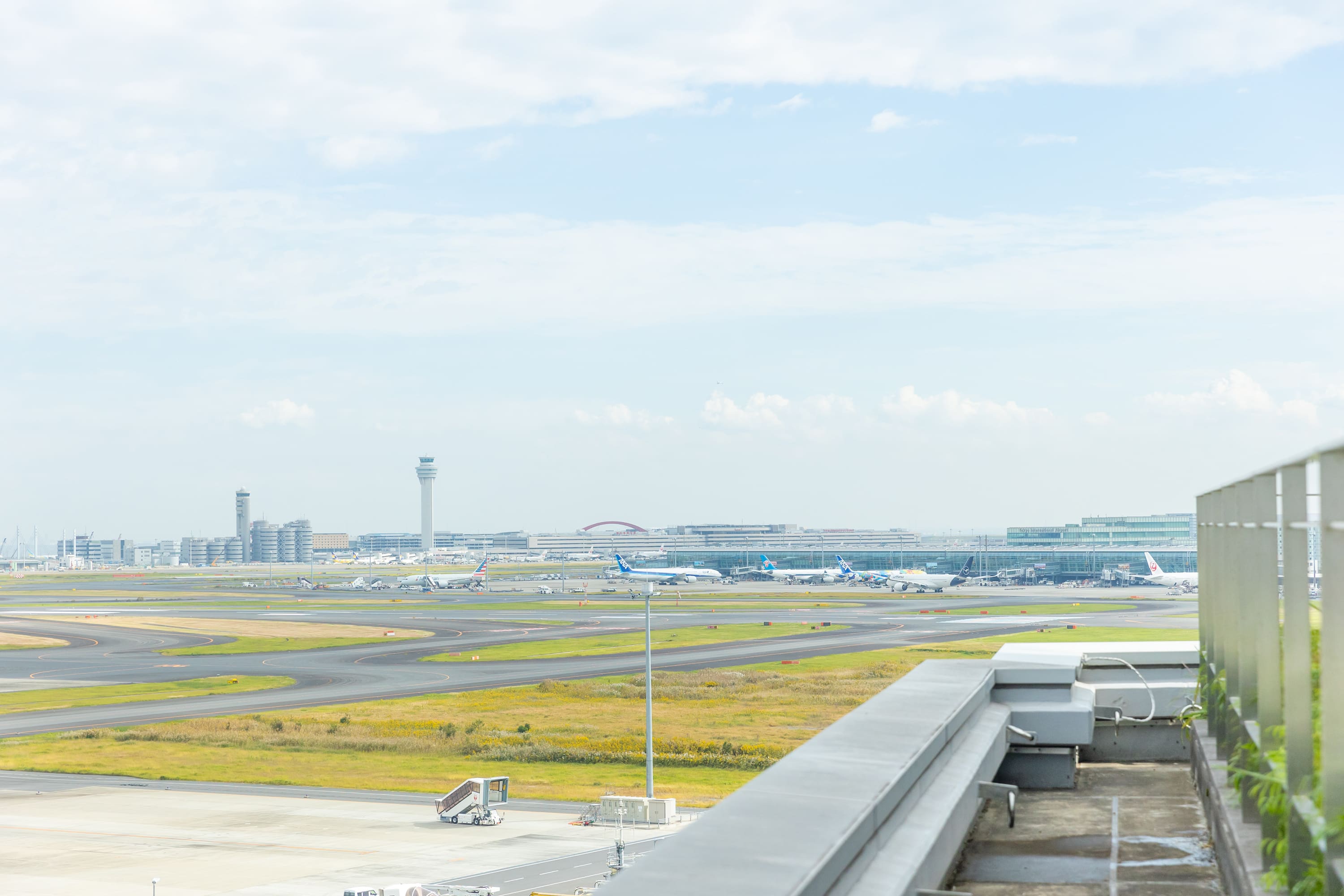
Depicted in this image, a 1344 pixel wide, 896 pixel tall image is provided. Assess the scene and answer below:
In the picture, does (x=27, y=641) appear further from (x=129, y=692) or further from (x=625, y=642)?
(x=625, y=642)

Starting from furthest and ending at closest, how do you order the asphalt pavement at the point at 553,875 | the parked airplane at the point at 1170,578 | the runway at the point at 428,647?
the parked airplane at the point at 1170,578 → the runway at the point at 428,647 → the asphalt pavement at the point at 553,875

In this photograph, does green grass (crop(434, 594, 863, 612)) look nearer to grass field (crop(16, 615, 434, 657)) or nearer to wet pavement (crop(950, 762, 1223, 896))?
grass field (crop(16, 615, 434, 657))

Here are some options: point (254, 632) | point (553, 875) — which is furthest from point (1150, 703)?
point (254, 632)

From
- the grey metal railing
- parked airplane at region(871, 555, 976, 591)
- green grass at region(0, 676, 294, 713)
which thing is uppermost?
the grey metal railing

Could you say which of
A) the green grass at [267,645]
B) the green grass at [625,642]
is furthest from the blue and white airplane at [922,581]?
the green grass at [267,645]

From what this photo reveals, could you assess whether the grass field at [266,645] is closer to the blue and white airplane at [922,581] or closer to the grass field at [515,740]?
the grass field at [515,740]

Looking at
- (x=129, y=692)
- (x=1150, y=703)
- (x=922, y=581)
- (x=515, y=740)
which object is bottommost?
(x=129, y=692)

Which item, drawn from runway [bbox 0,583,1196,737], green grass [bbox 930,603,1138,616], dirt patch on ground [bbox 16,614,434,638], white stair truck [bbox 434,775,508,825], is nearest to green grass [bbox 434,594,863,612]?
runway [bbox 0,583,1196,737]
